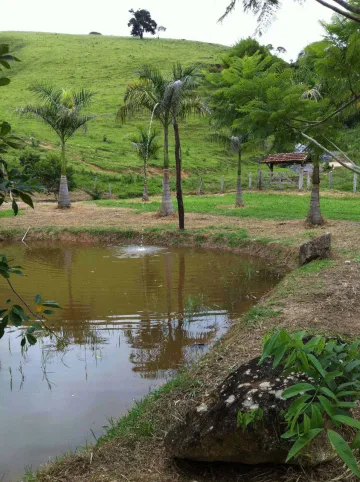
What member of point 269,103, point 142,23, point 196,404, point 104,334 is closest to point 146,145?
point 104,334

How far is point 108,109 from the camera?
4588 cm

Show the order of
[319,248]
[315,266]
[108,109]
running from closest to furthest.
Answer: [315,266], [319,248], [108,109]

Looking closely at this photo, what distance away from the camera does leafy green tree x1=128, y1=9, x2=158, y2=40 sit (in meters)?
82.1

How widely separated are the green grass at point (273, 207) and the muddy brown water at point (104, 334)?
17.0 ft

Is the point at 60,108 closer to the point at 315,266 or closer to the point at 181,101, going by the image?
the point at 181,101

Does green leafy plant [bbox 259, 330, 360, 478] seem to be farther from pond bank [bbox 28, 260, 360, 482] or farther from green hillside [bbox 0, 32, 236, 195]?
green hillside [bbox 0, 32, 236, 195]

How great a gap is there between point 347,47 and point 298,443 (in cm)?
270

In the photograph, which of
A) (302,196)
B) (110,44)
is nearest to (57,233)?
(302,196)

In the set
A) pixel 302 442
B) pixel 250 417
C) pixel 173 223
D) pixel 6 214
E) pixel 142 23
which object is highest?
pixel 142 23

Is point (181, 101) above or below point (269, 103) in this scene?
above

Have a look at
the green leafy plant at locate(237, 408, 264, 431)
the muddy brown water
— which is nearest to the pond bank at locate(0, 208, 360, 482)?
the green leafy plant at locate(237, 408, 264, 431)

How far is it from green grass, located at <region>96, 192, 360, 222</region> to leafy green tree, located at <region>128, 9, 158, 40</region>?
65.1m

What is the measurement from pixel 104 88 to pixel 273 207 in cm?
3670

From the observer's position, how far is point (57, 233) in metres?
16.5
